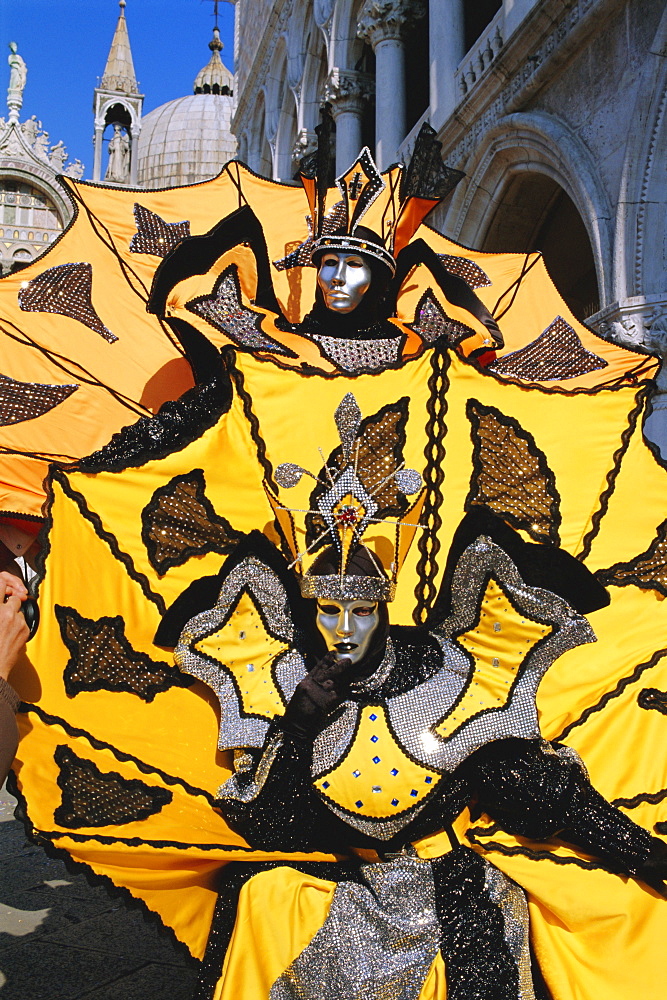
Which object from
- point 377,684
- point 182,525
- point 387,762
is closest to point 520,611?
point 377,684

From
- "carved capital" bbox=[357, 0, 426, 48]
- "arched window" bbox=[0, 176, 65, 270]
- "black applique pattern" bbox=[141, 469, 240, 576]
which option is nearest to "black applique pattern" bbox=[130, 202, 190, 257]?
"black applique pattern" bbox=[141, 469, 240, 576]

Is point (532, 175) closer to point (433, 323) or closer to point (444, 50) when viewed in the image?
point (444, 50)

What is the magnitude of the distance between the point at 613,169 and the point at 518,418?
13.3 feet

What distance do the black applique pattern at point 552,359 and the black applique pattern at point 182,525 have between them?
1295 millimetres

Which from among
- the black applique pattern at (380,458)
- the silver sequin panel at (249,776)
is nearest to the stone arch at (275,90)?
the black applique pattern at (380,458)

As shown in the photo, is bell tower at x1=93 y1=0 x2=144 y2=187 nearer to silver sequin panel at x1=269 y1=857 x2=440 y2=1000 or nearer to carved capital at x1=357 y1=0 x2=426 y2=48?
carved capital at x1=357 y1=0 x2=426 y2=48

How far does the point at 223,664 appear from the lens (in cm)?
249

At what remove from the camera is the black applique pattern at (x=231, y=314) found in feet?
10.6

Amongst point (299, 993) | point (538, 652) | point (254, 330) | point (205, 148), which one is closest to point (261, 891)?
point (299, 993)

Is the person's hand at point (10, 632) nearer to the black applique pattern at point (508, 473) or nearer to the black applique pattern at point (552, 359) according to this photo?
the black applique pattern at point (508, 473)

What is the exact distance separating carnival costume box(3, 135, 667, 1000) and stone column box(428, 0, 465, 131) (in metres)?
6.86

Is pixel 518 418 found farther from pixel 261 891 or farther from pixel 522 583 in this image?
pixel 261 891

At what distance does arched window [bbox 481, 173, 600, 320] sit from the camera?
8.34 meters

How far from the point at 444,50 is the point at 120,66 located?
30.6 metres
